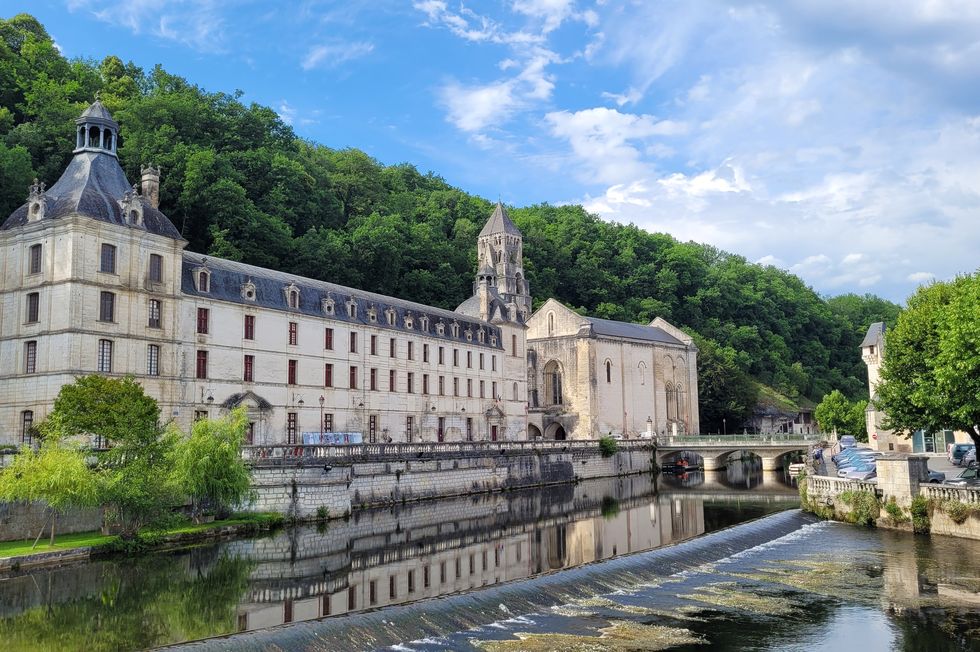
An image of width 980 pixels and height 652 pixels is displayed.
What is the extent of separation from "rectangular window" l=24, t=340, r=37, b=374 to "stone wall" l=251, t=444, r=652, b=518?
11274mm

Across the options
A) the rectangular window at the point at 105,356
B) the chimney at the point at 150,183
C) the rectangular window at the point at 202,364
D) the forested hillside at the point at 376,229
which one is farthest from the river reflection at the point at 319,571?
the forested hillside at the point at 376,229

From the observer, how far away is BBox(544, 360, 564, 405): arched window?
74.3m

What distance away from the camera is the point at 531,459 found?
50.4m

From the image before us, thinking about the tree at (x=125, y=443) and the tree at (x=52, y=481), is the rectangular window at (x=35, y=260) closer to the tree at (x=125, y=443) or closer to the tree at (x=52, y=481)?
the tree at (x=125, y=443)

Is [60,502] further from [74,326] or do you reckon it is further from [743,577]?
[743,577]

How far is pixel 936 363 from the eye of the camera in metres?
29.6

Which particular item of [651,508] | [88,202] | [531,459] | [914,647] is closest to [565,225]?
[531,459]

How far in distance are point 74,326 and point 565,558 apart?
22268mm

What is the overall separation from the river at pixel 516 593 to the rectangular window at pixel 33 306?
49.7 ft

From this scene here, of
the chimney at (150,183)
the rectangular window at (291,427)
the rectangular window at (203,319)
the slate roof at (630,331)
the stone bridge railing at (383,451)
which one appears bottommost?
the stone bridge railing at (383,451)

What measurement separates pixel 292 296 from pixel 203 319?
6052 mm

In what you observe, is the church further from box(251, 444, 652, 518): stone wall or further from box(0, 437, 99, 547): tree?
box(0, 437, 99, 547): tree

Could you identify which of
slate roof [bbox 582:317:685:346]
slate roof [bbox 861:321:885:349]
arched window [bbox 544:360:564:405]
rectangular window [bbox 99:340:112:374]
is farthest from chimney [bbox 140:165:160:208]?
slate roof [bbox 861:321:885:349]

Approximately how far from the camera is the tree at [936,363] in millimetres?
27453
